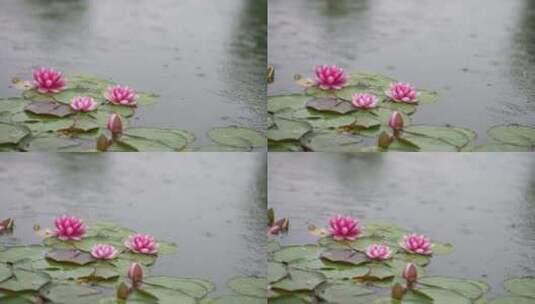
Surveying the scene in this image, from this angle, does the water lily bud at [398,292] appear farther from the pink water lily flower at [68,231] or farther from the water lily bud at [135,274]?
the pink water lily flower at [68,231]

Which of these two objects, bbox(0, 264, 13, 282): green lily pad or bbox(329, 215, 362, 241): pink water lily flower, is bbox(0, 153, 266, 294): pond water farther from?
bbox(329, 215, 362, 241): pink water lily flower

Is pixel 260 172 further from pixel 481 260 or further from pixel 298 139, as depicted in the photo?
pixel 481 260

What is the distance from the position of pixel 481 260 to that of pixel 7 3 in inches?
58.6

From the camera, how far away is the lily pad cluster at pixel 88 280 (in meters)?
A: 2.47

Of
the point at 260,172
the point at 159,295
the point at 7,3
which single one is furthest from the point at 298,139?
the point at 7,3

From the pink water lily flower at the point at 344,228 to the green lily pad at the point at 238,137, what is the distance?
28cm

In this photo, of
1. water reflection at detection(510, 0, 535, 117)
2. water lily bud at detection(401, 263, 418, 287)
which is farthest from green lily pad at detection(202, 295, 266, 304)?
water reflection at detection(510, 0, 535, 117)

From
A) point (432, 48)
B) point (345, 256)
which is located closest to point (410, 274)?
point (345, 256)

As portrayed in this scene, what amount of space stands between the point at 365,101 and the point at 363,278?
0.48 metres

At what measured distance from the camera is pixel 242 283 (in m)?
2.51

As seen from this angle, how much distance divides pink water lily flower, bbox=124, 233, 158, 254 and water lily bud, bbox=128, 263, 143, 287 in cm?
5

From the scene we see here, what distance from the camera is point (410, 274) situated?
8.18ft

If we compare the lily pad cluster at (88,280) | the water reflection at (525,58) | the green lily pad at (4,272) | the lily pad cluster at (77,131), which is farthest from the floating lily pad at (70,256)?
the water reflection at (525,58)

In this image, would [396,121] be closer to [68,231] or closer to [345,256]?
[345,256]
